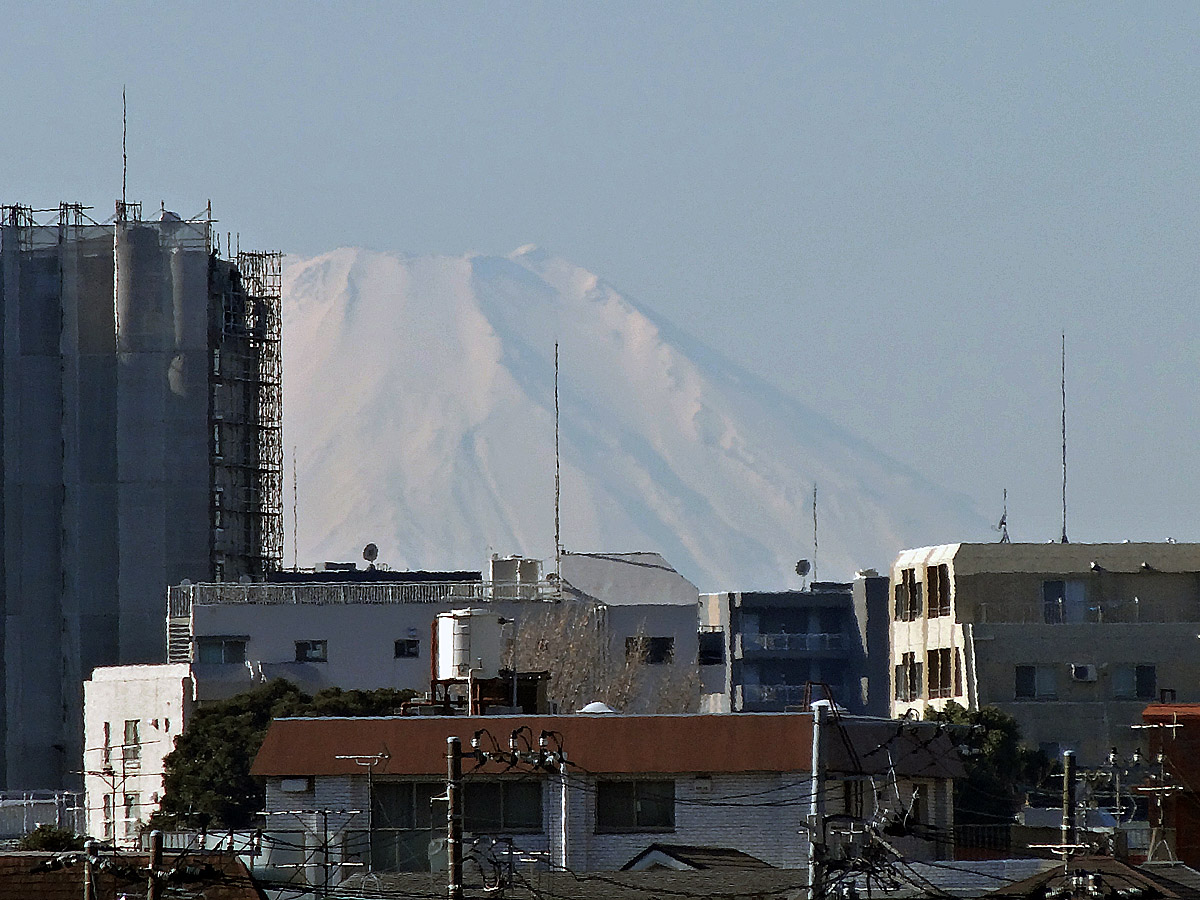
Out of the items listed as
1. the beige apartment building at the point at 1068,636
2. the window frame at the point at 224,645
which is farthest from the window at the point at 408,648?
the beige apartment building at the point at 1068,636

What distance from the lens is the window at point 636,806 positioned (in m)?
56.4

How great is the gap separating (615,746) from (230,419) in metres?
83.5

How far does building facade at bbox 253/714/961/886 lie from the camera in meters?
55.6

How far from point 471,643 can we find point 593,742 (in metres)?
5.59

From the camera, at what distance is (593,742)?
183ft

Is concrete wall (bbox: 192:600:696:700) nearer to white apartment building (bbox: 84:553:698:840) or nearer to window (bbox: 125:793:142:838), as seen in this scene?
white apartment building (bbox: 84:553:698:840)

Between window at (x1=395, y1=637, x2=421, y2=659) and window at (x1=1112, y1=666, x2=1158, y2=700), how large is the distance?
2826 centimetres

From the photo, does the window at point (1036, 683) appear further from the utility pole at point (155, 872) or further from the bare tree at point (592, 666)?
the utility pole at point (155, 872)

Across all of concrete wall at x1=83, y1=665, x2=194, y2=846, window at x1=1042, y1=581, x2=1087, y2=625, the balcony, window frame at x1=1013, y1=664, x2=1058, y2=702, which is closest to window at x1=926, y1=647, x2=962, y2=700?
window frame at x1=1013, y1=664, x2=1058, y2=702

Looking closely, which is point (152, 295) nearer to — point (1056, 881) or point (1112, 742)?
point (1112, 742)

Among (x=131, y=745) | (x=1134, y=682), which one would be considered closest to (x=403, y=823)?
(x=131, y=745)

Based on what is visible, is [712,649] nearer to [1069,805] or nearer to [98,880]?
[98,880]

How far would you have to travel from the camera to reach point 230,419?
137m

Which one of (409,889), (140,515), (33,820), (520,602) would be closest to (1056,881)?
(409,889)
